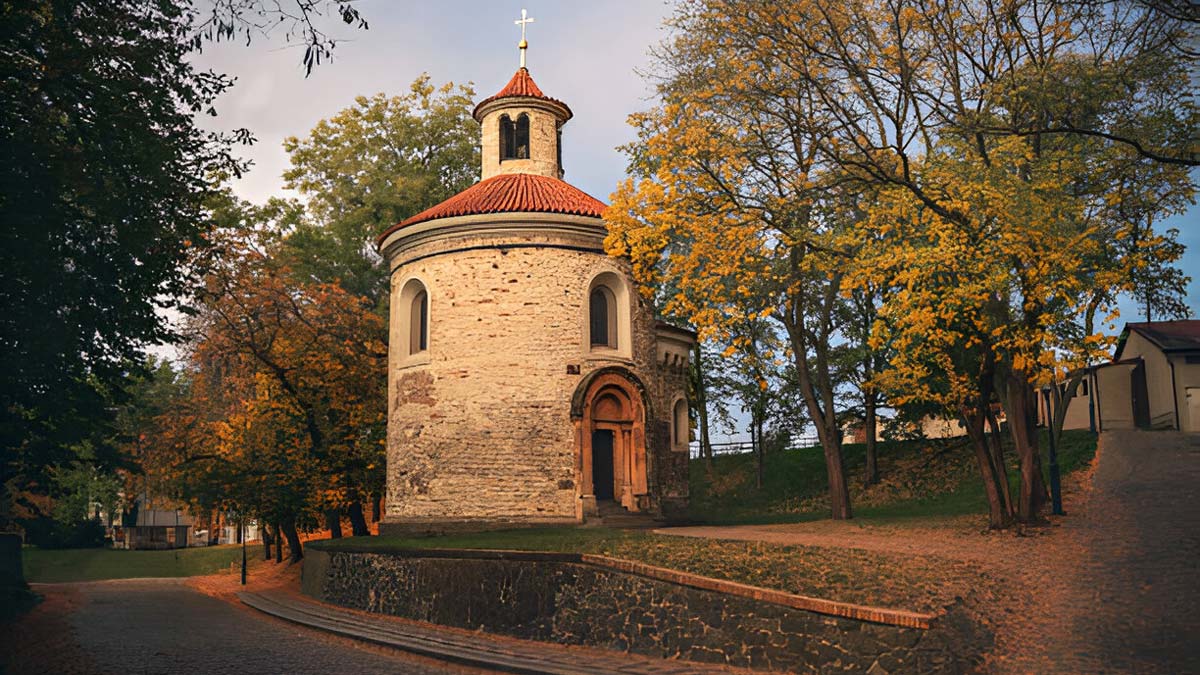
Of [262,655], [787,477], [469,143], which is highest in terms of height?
[469,143]

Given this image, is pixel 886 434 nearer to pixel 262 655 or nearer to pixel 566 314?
pixel 566 314

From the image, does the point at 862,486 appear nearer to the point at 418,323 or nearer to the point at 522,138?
the point at 522,138

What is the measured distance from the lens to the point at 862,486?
3466 centimetres

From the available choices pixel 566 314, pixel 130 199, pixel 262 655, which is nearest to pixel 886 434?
pixel 566 314

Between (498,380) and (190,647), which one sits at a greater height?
(498,380)

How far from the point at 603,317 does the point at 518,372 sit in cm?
322

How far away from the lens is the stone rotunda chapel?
24312 millimetres

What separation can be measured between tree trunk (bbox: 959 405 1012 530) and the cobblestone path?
10.5 meters

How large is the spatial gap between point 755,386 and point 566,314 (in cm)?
1727

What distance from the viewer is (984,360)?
60.8 ft

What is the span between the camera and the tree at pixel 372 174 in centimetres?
3766

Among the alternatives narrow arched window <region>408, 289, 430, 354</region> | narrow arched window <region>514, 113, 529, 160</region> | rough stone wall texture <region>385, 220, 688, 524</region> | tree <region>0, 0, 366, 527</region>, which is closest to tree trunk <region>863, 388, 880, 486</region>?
rough stone wall texture <region>385, 220, 688, 524</region>

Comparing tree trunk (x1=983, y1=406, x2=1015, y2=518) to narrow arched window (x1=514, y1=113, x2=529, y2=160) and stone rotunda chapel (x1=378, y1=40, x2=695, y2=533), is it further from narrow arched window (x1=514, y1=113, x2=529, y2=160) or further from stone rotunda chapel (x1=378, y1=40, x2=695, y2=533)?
narrow arched window (x1=514, y1=113, x2=529, y2=160)

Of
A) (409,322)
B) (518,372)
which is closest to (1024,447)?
(518,372)
